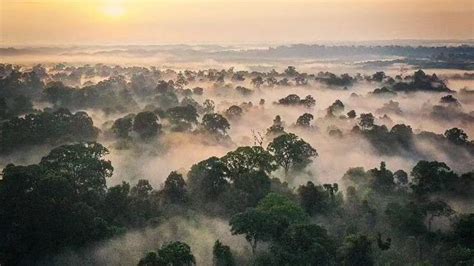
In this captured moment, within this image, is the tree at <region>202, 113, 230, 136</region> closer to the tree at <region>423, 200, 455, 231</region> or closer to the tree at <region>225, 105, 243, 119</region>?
the tree at <region>225, 105, 243, 119</region>

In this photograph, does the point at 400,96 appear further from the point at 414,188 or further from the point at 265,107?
the point at 414,188

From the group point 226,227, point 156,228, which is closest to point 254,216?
point 226,227

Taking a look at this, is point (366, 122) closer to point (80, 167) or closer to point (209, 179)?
point (209, 179)

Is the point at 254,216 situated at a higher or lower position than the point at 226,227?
higher

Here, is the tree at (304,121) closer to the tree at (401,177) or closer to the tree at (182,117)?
the tree at (182,117)

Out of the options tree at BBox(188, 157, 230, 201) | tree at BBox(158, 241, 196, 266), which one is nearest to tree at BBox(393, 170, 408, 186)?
tree at BBox(188, 157, 230, 201)

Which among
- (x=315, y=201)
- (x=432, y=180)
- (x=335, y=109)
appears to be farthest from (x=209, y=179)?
(x=335, y=109)

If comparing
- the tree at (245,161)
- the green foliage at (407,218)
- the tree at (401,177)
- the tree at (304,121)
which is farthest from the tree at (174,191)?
the tree at (304,121)
